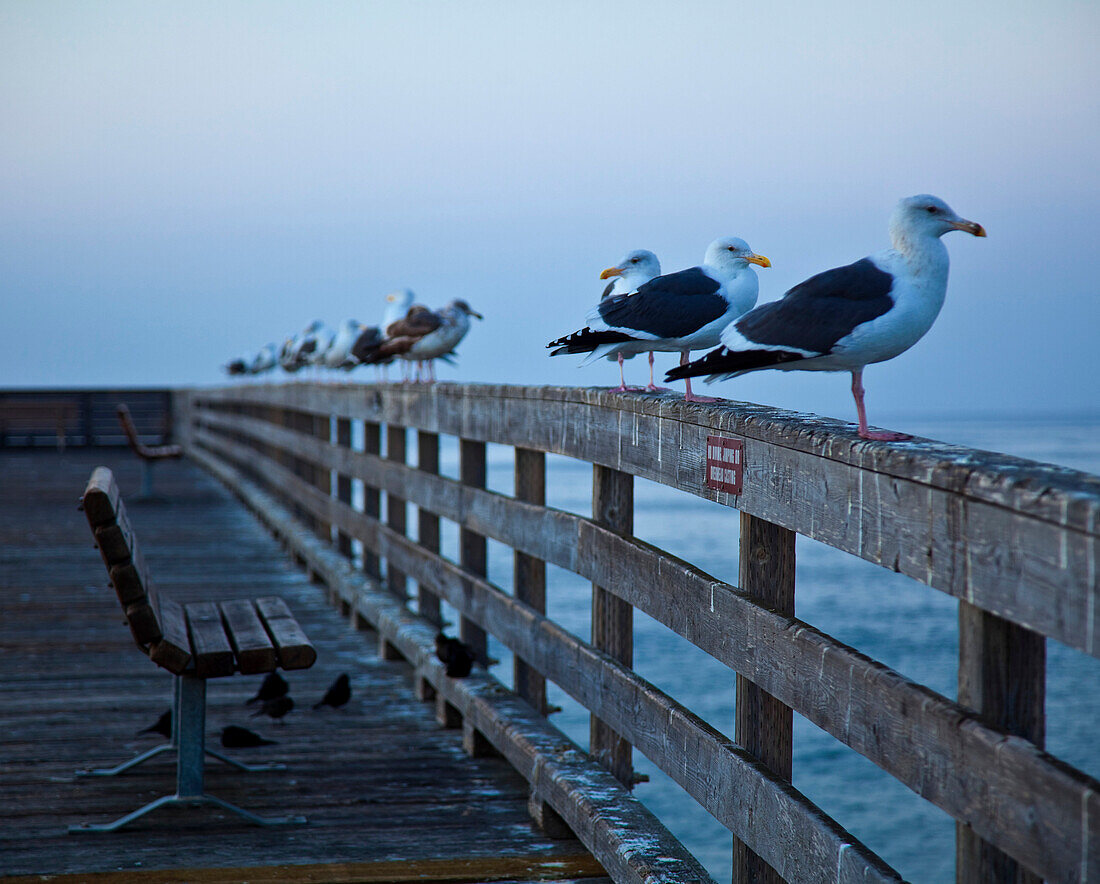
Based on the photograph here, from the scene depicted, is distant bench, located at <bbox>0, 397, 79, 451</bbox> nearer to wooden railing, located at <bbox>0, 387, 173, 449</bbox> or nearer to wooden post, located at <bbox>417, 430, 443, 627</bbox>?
A: wooden railing, located at <bbox>0, 387, 173, 449</bbox>

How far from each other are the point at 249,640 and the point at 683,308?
166cm

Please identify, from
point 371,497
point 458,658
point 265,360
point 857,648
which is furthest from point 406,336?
point 265,360

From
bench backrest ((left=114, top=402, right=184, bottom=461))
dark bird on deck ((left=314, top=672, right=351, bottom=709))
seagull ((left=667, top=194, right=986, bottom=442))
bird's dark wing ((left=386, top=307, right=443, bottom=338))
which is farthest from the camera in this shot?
bench backrest ((left=114, top=402, right=184, bottom=461))

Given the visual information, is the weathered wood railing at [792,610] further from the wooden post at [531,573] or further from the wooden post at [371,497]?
the wooden post at [371,497]

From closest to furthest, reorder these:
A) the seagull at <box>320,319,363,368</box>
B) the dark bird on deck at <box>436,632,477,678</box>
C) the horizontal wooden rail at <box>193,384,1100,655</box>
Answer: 1. the horizontal wooden rail at <box>193,384,1100,655</box>
2. the dark bird on deck at <box>436,632,477,678</box>
3. the seagull at <box>320,319,363,368</box>

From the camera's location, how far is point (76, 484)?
16.4 m

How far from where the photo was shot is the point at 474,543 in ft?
15.8

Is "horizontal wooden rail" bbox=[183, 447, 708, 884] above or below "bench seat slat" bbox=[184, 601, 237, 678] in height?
below

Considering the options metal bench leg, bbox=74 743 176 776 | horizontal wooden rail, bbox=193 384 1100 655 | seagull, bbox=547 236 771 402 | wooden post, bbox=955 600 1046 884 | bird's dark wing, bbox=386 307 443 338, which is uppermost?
bird's dark wing, bbox=386 307 443 338

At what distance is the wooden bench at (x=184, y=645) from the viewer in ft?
11.2

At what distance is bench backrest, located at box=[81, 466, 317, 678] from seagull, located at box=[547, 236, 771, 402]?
4.12 ft

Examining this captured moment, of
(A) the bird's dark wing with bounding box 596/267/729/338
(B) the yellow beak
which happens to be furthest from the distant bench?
(B) the yellow beak

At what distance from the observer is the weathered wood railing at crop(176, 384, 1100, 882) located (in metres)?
1.54

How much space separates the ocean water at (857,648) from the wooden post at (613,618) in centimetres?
384
